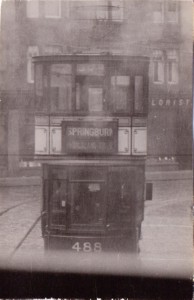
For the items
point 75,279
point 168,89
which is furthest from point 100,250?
point 168,89

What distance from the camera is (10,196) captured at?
37.7 ft

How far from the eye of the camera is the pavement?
11398 millimetres

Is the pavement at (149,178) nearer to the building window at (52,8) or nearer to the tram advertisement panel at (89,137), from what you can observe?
the tram advertisement panel at (89,137)

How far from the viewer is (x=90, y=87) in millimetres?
11398

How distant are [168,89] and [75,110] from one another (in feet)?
1.90

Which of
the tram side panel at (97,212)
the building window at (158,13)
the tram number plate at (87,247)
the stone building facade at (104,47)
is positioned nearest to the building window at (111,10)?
the stone building facade at (104,47)

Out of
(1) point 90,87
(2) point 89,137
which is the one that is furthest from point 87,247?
(1) point 90,87

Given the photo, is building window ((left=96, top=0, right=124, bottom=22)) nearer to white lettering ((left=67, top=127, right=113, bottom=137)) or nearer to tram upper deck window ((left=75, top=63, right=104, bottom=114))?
tram upper deck window ((left=75, top=63, right=104, bottom=114))

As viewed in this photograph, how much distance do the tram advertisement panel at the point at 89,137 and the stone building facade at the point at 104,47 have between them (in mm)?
217

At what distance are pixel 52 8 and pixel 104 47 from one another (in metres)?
0.39

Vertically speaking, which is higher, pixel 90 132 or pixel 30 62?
pixel 30 62

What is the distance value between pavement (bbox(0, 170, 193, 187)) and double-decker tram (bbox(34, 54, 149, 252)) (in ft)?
0.18

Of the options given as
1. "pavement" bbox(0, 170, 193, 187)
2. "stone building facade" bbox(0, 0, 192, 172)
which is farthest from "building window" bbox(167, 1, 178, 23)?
"pavement" bbox(0, 170, 193, 187)

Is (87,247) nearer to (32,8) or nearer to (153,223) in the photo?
(153,223)
